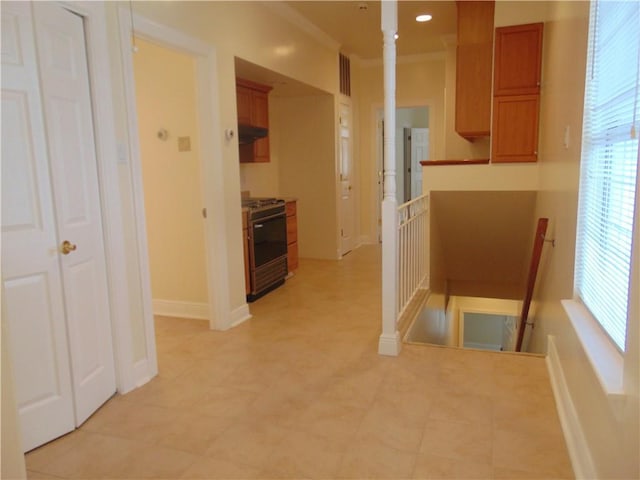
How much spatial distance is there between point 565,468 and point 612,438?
0.53m

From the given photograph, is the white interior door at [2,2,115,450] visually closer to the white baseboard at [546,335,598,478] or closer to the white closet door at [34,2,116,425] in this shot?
the white closet door at [34,2,116,425]

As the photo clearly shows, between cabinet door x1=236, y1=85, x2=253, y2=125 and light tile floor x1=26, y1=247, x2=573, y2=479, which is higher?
cabinet door x1=236, y1=85, x2=253, y2=125

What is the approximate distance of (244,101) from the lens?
15.7 ft

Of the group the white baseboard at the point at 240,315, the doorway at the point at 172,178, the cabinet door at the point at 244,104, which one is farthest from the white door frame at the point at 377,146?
the doorway at the point at 172,178

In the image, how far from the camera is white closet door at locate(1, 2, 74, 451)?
201 centimetres

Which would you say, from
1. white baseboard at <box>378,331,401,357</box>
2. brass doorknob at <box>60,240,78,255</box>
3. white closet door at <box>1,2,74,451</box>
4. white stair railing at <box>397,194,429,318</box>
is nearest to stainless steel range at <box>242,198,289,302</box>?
white stair railing at <box>397,194,429,318</box>

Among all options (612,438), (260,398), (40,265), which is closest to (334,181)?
(260,398)

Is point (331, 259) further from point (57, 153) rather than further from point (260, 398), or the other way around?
Result: point (57, 153)

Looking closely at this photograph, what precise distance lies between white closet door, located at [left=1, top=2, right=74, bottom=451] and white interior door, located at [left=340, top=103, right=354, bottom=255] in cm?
452

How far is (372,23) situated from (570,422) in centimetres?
438

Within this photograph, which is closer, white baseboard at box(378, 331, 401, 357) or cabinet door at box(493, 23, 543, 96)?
white baseboard at box(378, 331, 401, 357)

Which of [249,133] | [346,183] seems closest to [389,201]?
[249,133]

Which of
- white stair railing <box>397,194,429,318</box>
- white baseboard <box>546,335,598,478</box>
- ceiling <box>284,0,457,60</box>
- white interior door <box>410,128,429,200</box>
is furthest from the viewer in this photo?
white interior door <box>410,128,429,200</box>

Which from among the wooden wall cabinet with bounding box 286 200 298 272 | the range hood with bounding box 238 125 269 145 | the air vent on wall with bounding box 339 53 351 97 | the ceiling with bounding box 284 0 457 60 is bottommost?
the wooden wall cabinet with bounding box 286 200 298 272
